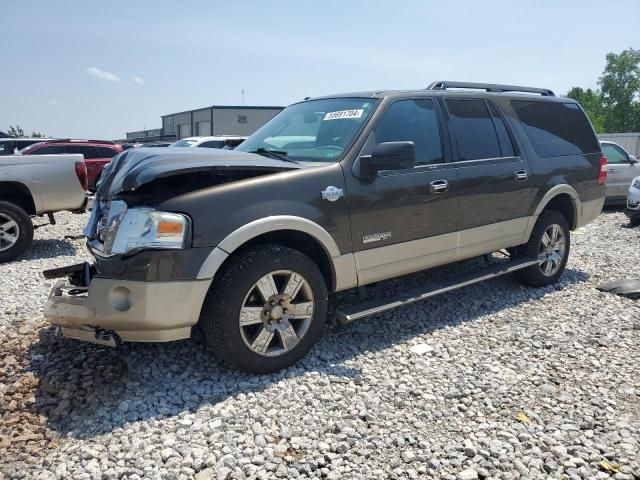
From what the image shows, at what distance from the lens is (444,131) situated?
456cm

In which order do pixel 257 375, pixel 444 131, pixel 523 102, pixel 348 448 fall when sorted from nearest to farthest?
pixel 348 448, pixel 257 375, pixel 444 131, pixel 523 102

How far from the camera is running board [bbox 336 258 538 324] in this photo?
3.84m

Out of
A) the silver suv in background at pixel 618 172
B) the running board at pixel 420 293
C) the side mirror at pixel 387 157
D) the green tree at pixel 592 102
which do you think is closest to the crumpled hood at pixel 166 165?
the side mirror at pixel 387 157

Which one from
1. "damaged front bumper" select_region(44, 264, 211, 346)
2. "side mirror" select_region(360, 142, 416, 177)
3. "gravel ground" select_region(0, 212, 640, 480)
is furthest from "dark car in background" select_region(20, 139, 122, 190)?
"side mirror" select_region(360, 142, 416, 177)

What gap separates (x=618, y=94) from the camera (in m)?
75.4

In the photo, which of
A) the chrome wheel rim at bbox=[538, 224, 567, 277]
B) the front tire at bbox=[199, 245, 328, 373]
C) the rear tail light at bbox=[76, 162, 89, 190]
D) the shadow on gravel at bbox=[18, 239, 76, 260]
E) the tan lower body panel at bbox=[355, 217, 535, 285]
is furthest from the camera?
the rear tail light at bbox=[76, 162, 89, 190]

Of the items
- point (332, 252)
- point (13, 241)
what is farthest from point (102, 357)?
point (13, 241)

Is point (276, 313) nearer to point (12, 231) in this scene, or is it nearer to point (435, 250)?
point (435, 250)

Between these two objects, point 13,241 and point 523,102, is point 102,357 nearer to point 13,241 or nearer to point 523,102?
point 13,241

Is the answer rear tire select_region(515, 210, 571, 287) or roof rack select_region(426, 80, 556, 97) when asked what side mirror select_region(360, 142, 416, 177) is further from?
rear tire select_region(515, 210, 571, 287)

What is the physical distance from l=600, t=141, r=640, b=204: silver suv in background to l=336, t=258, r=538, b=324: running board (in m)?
7.72

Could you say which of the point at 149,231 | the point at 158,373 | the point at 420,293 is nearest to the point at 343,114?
the point at 420,293

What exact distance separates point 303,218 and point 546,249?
3343mm

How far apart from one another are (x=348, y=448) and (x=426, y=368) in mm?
1140
